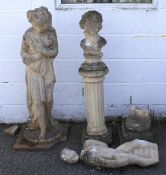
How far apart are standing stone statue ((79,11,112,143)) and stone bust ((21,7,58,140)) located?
37cm

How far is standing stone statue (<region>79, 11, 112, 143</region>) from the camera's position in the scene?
5.40 meters

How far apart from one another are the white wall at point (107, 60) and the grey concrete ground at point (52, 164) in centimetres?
51

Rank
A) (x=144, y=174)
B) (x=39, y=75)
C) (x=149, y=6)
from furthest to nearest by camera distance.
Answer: (x=149, y=6), (x=39, y=75), (x=144, y=174)

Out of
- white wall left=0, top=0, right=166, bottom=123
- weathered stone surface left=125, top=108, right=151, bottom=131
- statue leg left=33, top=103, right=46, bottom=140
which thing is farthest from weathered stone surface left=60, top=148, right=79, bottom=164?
white wall left=0, top=0, right=166, bottom=123

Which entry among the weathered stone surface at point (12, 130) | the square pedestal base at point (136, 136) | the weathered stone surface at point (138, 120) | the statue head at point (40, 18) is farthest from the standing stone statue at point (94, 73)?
the weathered stone surface at point (12, 130)

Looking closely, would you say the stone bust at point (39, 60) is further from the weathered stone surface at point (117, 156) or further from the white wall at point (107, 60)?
the weathered stone surface at point (117, 156)

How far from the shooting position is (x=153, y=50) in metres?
6.05

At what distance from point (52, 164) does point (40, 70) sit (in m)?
1.07

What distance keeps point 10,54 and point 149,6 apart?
1835 millimetres

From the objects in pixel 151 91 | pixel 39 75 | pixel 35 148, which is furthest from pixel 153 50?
pixel 35 148

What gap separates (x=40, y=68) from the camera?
552cm

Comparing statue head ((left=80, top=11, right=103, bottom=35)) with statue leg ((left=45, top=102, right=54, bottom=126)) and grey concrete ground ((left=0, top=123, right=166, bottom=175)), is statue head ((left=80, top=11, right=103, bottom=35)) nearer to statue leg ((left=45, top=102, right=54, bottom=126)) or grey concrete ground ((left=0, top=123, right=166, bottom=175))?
statue leg ((left=45, top=102, right=54, bottom=126))

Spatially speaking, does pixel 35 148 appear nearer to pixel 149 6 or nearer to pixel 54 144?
pixel 54 144

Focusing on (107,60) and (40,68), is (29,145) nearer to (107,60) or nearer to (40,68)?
(40,68)
